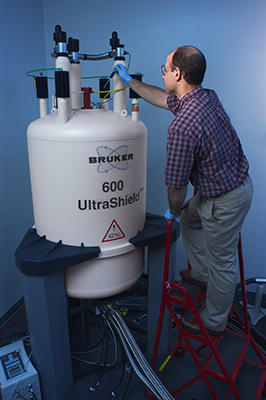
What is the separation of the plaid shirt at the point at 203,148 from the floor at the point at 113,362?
32.3 inches

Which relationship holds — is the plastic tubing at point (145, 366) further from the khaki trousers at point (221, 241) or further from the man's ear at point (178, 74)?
the man's ear at point (178, 74)

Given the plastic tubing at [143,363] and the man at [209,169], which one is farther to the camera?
the plastic tubing at [143,363]

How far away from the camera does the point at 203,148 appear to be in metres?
1.20

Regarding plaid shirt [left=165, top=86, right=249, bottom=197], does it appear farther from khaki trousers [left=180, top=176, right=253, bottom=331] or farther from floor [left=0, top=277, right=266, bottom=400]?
floor [left=0, top=277, right=266, bottom=400]

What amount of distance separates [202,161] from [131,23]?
4.30 ft

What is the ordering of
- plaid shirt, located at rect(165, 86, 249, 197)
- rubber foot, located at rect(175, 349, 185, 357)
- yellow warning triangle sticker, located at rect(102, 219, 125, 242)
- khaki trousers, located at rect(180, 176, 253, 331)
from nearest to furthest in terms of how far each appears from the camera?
plaid shirt, located at rect(165, 86, 249, 197) < khaki trousers, located at rect(180, 176, 253, 331) < yellow warning triangle sticker, located at rect(102, 219, 125, 242) < rubber foot, located at rect(175, 349, 185, 357)

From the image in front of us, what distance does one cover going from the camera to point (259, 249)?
2283 millimetres

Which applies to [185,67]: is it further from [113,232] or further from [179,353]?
[179,353]

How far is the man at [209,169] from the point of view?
1.19 m

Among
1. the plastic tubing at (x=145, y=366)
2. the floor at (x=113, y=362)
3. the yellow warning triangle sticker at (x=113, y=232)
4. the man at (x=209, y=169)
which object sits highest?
the man at (x=209, y=169)

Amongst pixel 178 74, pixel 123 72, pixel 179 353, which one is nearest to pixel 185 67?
pixel 178 74

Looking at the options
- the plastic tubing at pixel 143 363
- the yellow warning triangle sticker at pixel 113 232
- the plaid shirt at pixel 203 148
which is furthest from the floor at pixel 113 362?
the plaid shirt at pixel 203 148

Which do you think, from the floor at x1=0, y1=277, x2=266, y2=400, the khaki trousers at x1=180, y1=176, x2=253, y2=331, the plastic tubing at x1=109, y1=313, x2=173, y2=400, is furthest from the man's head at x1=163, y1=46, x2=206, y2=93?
the plastic tubing at x1=109, y1=313, x2=173, y2=400

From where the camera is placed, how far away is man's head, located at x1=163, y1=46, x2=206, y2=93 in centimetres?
123
